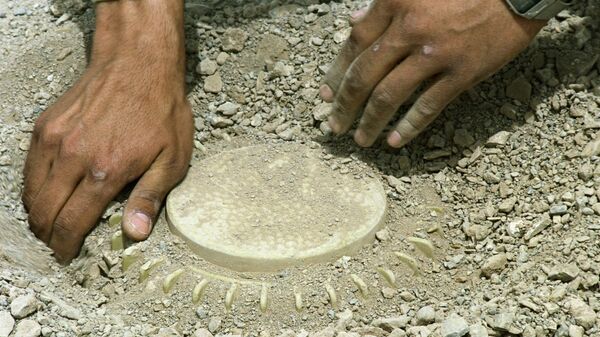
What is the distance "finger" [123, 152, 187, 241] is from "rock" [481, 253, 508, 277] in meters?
0.77

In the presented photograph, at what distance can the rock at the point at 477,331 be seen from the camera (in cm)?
161

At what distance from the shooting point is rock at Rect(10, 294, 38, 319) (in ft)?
5.41

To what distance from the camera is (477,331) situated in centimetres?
161

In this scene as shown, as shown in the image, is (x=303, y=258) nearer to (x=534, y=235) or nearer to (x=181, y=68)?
(x=534, y=235)

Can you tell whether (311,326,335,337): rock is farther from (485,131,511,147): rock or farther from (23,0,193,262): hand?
(485,131,511,147): rock

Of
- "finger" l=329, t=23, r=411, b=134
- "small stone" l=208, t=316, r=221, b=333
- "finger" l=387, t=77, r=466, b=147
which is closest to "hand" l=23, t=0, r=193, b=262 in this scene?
"small stone" l=208, t=316, r=221, b=333

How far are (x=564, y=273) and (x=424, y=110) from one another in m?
0.50

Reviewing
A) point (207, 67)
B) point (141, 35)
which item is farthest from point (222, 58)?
point (141, 35)

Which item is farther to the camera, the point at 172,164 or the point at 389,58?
the point at 172,164

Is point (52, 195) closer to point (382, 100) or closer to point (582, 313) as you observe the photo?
point (382, 100)

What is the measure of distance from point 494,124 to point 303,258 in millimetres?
639

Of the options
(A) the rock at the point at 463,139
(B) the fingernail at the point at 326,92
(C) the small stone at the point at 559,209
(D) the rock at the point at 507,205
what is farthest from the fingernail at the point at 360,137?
(C) the small stone at the point at 559,209

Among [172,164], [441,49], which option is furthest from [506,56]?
[172,164]

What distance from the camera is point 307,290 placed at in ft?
6.06
